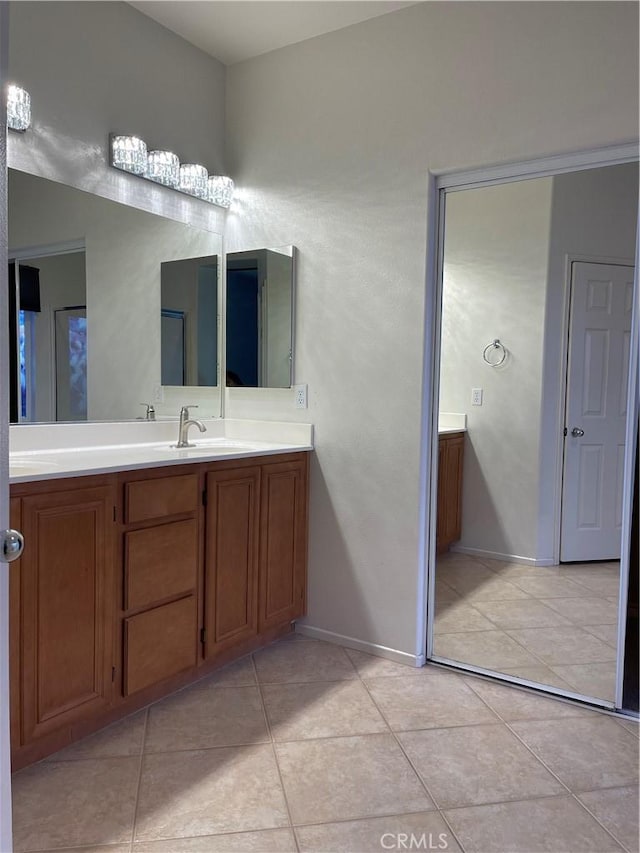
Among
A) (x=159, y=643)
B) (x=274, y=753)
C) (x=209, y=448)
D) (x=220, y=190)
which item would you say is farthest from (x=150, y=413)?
(x=274, y=753)

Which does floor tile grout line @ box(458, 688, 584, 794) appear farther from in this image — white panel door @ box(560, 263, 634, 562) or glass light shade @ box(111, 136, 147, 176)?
glass light shade @ box(111, 136, 147, 176)

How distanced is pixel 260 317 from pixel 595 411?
1544 millimetres

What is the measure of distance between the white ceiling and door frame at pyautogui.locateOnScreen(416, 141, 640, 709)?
769 millimetres

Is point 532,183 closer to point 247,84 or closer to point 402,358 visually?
point 402,358

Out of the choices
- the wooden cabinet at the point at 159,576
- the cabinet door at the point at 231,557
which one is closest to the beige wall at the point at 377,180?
the cabinet door at the point at 231,557

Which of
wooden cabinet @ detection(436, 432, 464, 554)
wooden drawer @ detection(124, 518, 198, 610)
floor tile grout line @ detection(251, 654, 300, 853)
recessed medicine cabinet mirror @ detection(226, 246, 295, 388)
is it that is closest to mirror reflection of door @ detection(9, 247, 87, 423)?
wooden drawer @ detection(124, 518, 198, 610)

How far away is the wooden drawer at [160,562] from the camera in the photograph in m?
2.03

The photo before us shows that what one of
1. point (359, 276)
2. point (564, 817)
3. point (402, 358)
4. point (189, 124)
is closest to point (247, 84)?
point (189, 124)

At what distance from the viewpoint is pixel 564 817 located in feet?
5.40

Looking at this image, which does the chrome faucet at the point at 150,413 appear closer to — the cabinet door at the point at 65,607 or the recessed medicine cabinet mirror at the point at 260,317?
the recessed medicine cabinet mirror at the point at 260,317

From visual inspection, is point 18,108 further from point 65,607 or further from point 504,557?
point 504,557

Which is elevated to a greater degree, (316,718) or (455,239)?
(455,239)

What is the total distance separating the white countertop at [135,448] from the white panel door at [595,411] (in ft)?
3.75

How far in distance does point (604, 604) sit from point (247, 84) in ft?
9.18
